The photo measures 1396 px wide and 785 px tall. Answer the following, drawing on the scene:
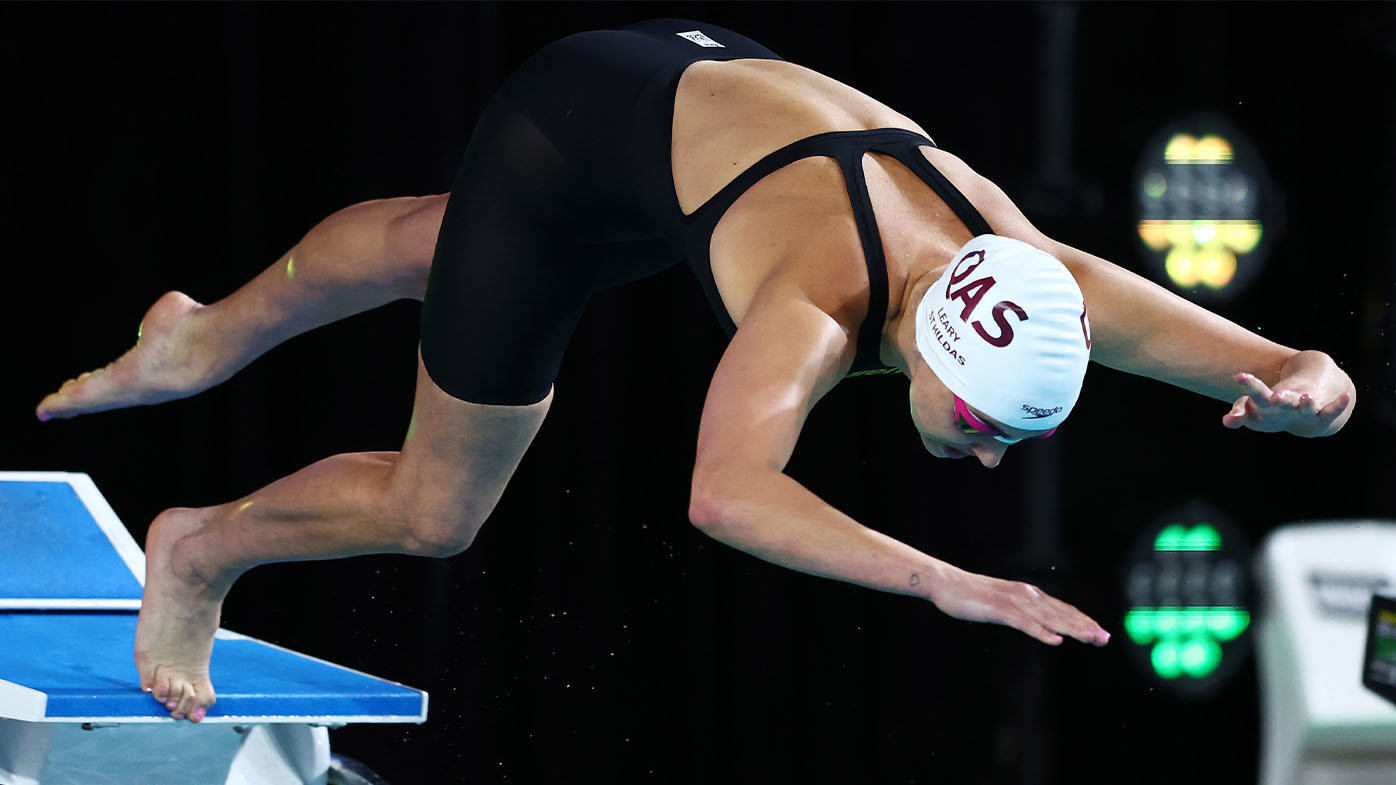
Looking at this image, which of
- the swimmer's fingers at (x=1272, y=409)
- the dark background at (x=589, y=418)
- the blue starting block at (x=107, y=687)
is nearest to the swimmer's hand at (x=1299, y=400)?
the swimmer's fingers at (x=1272, y=409)

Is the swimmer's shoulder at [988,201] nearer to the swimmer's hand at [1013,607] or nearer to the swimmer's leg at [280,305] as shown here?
the swimmer's hand at [1013,607]

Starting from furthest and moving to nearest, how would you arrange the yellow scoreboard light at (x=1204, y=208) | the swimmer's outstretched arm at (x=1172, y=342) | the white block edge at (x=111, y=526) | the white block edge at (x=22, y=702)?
the yellow scoreboard light at (x=1204, y=208), the white block edge at (x=111, y=526), the white block edge at (x=22, y=702), the swimmer's outstretched arm at (x=1172, y=342)

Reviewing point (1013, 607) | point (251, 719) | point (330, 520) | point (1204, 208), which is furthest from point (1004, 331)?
point (1204, 208)

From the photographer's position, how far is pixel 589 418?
4.59 m

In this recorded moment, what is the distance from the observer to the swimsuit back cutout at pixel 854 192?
230 centimetres

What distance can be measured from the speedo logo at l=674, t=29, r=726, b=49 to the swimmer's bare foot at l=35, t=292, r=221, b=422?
42.9 inches

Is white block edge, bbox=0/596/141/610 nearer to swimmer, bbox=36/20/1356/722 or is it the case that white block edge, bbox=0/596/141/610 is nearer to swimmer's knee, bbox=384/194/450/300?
swimmer, bbox=36/20/1356/722

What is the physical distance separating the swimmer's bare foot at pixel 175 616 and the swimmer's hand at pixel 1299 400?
70.8 inches

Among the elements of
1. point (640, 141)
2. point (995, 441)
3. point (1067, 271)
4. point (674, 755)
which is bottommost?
point (674, 755)

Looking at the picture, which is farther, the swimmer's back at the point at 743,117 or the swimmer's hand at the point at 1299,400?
the swimmer's back at the point at 743,117

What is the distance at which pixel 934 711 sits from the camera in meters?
4.88

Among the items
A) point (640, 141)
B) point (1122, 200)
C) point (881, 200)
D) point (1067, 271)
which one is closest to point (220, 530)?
point (640, 141)

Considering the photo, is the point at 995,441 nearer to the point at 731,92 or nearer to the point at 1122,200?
the point at 731,92

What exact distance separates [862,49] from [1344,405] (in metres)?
2.65
